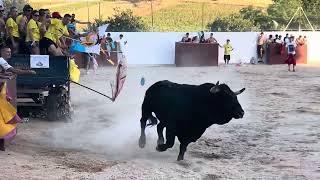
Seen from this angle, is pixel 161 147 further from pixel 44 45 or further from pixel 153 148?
pixel 44 45

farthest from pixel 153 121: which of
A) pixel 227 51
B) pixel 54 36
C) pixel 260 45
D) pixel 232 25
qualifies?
pixel 232 25

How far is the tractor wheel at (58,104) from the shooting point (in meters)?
11.8

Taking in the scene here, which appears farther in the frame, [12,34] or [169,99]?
[12,34]

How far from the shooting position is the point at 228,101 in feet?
26.8

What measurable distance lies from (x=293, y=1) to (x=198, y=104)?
41692mm

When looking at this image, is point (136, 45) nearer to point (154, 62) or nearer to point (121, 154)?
point (154, 62)

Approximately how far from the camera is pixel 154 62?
31.5 m

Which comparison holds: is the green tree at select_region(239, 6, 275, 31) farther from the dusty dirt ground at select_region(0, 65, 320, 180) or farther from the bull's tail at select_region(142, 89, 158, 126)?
the bull's tail at select_region(142, 89, 158, 126)

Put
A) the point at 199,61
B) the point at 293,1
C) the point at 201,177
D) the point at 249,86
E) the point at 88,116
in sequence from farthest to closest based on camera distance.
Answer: the point at 293,1 < the point at 199,61 < the point at 249,86 < the point at 88,116 < the point at 201,177

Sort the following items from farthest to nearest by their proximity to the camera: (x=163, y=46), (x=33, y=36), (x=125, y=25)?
1. (x=125, y=25)
2. (x=163, y=46)
3. (x=33, y=36)

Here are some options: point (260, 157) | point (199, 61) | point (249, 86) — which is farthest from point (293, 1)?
point (260, 157)

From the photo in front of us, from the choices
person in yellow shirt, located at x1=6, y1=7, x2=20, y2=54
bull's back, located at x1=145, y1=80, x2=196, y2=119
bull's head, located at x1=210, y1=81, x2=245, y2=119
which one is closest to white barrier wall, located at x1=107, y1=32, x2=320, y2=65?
person in yellow shirt, located at x1=6, y1=7, x2=20, y2=54

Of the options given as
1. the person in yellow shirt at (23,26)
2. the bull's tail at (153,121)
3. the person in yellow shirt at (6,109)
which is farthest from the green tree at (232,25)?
the person in yellow shirt at (6,109)

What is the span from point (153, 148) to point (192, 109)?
125 centimetres
